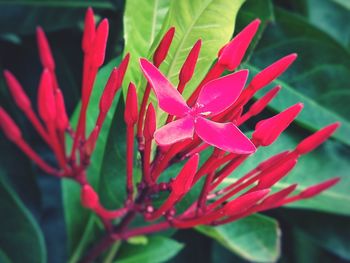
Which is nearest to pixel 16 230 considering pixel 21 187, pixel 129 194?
pixel 21 187

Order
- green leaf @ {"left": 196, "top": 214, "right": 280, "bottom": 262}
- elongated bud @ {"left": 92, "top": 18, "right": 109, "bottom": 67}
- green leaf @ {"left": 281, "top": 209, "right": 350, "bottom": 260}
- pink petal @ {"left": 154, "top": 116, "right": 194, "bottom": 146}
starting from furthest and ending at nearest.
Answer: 1. green leaf @ {"left": 281, "top": 209, "right": 350, "bottom": 260}
2. green leaf @ {"left": 196, "top": 214, "right": 280, "bottom": 262}
3. elongated bud @ {"left": 92, "top": 18, "right": 109, "bottom": 67}
4. pink petal @ {"left": 154, "top": 116, "right": 194, "bottom": 146}

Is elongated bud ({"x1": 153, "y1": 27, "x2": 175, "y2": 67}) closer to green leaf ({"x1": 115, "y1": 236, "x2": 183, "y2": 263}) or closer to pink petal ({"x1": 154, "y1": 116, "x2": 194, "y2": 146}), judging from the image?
pink petal ({"x1": 154, "y1": 116, "x2": 194, "y2": 146})

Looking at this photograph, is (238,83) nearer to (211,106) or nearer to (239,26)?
(211,106)

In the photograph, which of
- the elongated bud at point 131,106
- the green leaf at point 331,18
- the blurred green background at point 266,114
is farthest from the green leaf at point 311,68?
the elongated bud at point 131,106

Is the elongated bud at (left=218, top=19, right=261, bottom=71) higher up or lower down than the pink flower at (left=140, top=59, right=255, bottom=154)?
higher up

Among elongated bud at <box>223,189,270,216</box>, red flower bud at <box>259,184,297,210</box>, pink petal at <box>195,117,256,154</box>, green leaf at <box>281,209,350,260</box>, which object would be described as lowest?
green leaf at <box>281,209,350,260</box>

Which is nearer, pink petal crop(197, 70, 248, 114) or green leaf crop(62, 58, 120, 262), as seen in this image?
pink petal crop(197, 70, 248, 114)

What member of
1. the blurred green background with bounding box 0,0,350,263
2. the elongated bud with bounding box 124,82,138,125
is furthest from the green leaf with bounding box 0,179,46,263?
the elongated bud with bounding box 124,82,138,125
